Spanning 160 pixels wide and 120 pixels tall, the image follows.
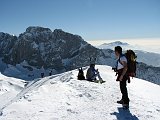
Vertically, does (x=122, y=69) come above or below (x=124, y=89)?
above

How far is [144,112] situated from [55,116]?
4.42 metres

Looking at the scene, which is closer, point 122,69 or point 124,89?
point 122,69

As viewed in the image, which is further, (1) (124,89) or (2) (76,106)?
(2) (76,106)

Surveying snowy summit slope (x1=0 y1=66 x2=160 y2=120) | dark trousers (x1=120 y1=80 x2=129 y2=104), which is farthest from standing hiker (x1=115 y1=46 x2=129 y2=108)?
snowy summit slope (x1=0 y1=66 x2=160 y2=120)

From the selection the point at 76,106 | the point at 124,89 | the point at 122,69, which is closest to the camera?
the point at 122,69

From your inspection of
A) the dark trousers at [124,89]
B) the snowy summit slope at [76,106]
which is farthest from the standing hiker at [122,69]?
the snowy summit slope at [76,106]

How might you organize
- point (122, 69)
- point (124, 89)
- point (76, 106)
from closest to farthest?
point (122, 69)
point (124, 89)
point (76, 106)

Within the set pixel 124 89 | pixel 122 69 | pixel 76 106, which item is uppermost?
pixel 122 69

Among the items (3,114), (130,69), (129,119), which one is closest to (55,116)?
(3,114)

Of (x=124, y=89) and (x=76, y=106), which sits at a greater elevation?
(x=124, y=89)

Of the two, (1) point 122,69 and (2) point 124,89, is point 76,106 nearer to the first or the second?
(2) point 124,89

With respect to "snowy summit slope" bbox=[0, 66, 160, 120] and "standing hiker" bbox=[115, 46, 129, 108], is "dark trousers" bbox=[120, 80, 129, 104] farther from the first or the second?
"snowy summit slope" bbox=[0, 66, 160, 120]

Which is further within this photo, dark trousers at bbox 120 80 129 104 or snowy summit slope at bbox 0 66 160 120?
dark trousers at bbox 120 80 129 104

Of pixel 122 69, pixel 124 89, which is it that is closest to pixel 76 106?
pixel 124 89
